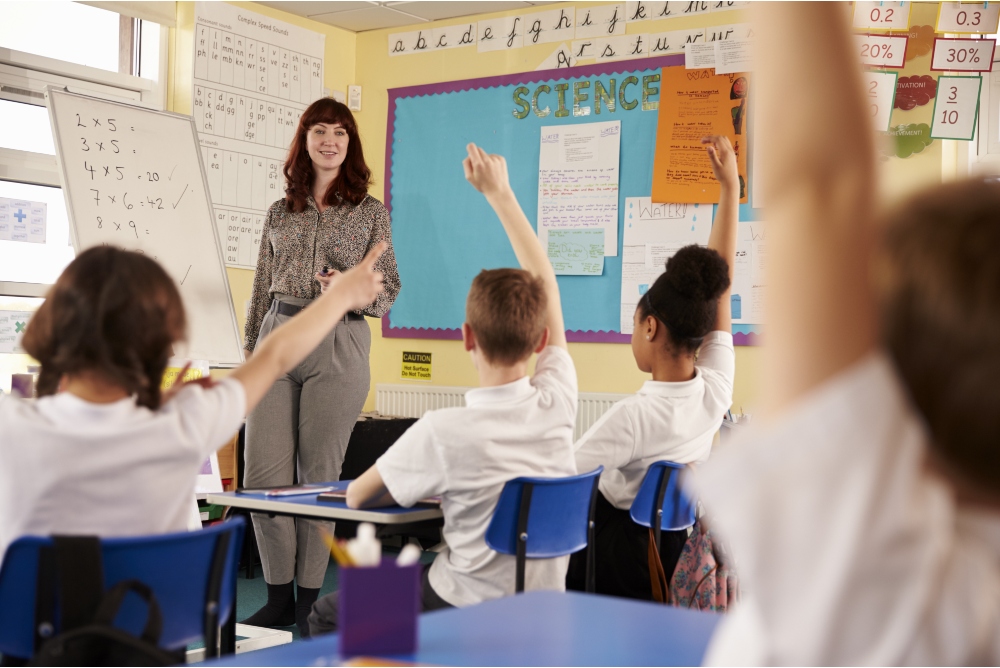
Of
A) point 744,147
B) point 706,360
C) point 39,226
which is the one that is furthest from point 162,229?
point 744,147

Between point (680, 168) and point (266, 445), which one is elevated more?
point (680, 168)

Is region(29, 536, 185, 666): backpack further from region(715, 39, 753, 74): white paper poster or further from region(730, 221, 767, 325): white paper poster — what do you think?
region(715, 39, 753, 74): white paper poster

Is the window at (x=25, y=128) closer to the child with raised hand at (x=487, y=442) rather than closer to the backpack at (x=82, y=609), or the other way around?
the child with raised hand at (x=487, y=442)

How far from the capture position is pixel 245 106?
5.38 meters

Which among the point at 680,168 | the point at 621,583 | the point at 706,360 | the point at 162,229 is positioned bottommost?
the point at 621,583

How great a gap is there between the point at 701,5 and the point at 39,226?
335 centimetres

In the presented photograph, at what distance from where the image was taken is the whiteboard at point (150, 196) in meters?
3.74

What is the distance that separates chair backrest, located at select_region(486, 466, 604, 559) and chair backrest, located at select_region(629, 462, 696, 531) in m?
0.22

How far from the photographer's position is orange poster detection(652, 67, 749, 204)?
15.9 ft

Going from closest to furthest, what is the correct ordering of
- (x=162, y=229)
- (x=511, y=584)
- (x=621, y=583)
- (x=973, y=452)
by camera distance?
(x=973, y=452) → (x=511, y=584) → (x=621, y=583) → (x=162, y=229)

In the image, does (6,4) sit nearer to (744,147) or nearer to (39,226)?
(39,226)

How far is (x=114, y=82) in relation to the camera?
4.88 meters

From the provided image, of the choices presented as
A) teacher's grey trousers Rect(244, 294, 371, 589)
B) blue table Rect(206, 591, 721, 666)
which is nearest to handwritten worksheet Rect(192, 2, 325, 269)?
teacher's grey trousers Rect(244, 294, 371, 589)

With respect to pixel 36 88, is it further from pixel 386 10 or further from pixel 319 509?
pixel 319 509
